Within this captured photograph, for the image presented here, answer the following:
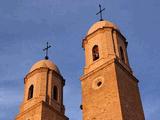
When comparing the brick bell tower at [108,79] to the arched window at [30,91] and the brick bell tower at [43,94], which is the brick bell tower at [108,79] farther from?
the arched window at [30,91]

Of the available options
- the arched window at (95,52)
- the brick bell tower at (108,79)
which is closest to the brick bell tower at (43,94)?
the brick bell tower at (108,79)

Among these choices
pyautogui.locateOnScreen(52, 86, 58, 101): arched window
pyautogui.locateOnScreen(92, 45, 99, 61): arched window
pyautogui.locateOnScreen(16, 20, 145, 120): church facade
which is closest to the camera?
pyautogui.locateOnScreen(16, 20, 145, 120): church facade

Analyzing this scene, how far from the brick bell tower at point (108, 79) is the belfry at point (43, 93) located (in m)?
4.14

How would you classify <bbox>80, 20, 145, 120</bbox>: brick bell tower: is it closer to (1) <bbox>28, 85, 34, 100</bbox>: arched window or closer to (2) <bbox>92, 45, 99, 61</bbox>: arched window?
(2) <bbox>92, 45, 99, 61</bbox>: arched window

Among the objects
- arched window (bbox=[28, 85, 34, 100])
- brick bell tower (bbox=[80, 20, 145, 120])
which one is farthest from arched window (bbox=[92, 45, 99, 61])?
arched window (bbox=[28, 85, 34, 100])

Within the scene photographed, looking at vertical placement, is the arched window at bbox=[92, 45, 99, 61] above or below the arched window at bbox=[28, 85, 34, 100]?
above

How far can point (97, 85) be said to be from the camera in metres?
23.2

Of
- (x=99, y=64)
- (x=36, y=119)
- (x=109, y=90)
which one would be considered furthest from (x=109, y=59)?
(x=36, y=119)

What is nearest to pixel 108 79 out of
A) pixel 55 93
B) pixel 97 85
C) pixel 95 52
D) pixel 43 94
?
pixel 97 85

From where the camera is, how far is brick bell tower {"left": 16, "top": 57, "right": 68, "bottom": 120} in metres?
26.3

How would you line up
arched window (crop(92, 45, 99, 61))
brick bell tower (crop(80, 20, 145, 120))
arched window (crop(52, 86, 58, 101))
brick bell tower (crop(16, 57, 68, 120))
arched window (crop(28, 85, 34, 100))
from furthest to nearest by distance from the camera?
arched window (crop(52, 86, 58, 101)) < arched window (crop(28, 85, 34, 100)) < brick bell tower (crop(16, 57, 68, 120)) < arched window (crop(92, 45, 99, 61)) < brick bell tower (crop(80, 20, 145, 120))

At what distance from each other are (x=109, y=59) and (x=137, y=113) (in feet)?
13.0

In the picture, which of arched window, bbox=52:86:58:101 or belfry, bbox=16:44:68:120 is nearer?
belfry, bbox=16:44:68:120

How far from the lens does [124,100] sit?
A: 21.6 meters
